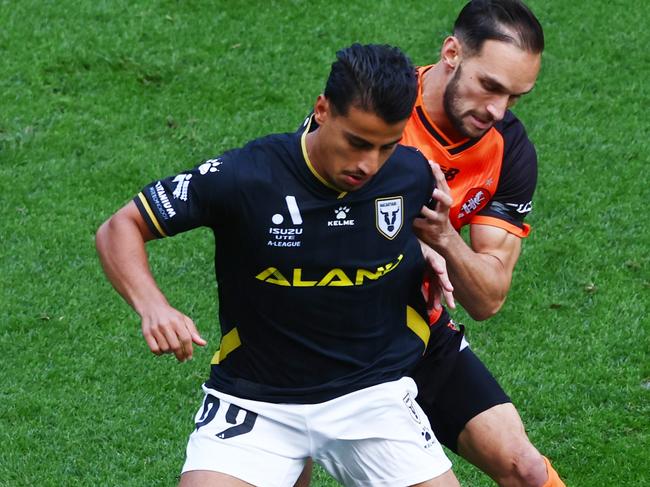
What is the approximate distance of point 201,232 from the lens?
9.57 meters

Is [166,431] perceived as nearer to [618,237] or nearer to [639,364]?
[639,364]

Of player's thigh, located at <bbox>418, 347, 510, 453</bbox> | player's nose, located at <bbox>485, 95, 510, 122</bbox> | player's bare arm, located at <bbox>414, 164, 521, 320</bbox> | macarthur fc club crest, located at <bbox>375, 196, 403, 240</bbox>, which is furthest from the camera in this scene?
player's thigh, located at <bbox>418, 347, 510, 453</bbox>

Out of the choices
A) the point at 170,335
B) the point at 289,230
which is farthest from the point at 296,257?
the point at 170,335

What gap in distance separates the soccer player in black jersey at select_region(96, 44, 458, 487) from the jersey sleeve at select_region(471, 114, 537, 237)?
2.48ft

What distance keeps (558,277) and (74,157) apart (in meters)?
3.72

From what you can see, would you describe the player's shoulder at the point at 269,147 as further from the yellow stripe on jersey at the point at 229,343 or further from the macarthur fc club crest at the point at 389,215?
the yellow stripe on jersey at the point at 229,343

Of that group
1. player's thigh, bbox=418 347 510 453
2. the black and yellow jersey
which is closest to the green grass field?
player's thigh, bbox=418 347 510 453

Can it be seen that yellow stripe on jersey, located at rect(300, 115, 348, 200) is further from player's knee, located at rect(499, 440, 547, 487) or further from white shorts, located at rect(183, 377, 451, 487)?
player's knee, located at rect(499, 440, 547, 487)

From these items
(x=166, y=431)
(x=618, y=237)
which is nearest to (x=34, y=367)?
(x=166, y=431)

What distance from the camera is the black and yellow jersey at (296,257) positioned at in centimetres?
525

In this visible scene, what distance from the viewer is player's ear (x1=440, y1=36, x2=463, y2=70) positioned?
20.2 feet

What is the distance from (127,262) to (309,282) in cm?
71

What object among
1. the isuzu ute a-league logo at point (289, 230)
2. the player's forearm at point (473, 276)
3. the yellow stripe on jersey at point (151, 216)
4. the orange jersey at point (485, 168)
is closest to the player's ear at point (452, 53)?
the orange jersey at point (485, 168)

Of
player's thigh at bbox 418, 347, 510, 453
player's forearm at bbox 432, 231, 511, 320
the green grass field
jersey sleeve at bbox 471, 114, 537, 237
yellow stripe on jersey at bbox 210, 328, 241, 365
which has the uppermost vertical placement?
jersey sleeve at bbox 471, 114, 537, 237
